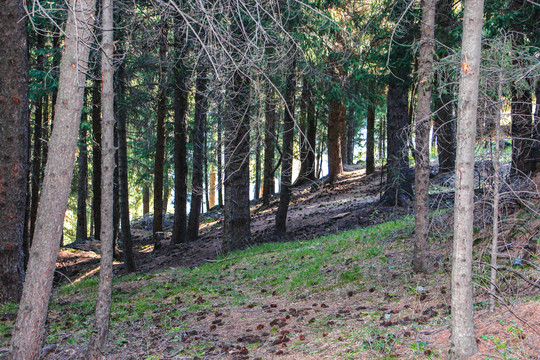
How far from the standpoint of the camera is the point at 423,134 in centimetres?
693

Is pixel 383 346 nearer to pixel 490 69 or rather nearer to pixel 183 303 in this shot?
pixel 490 69

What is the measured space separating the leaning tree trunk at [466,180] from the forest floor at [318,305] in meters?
0.27

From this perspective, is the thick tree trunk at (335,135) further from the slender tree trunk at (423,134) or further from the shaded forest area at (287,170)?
the slender tree trunk at (423,134)

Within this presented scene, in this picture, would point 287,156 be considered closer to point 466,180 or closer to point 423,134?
point 423,134

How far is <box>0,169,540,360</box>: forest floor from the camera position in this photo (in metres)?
4.65

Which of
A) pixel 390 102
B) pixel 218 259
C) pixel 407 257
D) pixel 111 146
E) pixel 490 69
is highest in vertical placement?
pixel 390 102

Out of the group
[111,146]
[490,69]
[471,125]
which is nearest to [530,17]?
[490,69]

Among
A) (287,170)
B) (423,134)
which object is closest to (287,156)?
(287,170)

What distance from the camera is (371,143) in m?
21.1

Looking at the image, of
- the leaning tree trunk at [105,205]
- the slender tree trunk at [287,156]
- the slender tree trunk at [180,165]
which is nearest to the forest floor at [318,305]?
the leaning tree trunk at [105,205]

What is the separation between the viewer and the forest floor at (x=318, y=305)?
4651 mm

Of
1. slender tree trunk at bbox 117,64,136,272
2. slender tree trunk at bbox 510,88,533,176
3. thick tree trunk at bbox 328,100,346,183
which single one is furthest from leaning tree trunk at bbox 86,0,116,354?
thick tree trunk at bbox 328,100,346,183

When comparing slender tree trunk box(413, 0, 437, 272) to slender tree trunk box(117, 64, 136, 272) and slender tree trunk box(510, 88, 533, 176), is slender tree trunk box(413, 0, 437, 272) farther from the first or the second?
slender tree trunk box(117, 64, 136, 272)

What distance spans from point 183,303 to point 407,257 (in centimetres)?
424
